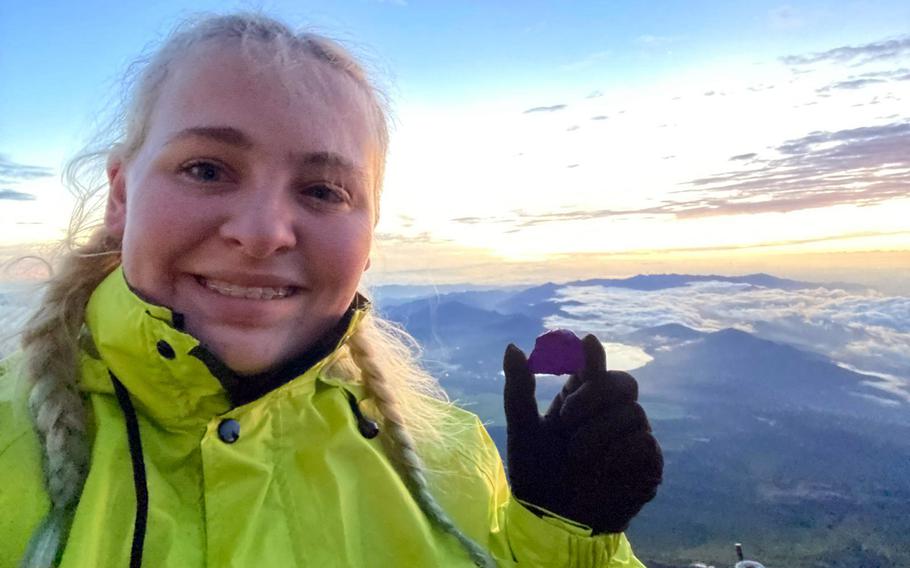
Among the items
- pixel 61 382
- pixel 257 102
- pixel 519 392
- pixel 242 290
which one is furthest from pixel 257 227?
pixel 519 392

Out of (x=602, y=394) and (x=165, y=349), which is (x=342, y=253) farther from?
(x=602, y=394)

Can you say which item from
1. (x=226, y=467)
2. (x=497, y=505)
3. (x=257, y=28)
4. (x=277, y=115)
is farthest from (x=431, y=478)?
(x=257, y=28)

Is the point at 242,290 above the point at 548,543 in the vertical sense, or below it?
above

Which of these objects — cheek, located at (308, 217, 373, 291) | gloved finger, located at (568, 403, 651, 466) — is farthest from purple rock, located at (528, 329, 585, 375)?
cheek, located at (308, 217, 373, 291)

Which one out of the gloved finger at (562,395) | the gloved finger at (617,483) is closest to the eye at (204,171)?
the gloved finger at (562,395)

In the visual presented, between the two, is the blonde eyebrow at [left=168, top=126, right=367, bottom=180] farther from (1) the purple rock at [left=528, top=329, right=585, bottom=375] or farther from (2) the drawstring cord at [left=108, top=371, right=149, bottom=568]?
(1) the purple rock at [left=528, top=329, right=585, bottom=375]

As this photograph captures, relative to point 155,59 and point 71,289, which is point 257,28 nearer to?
point 155,59
